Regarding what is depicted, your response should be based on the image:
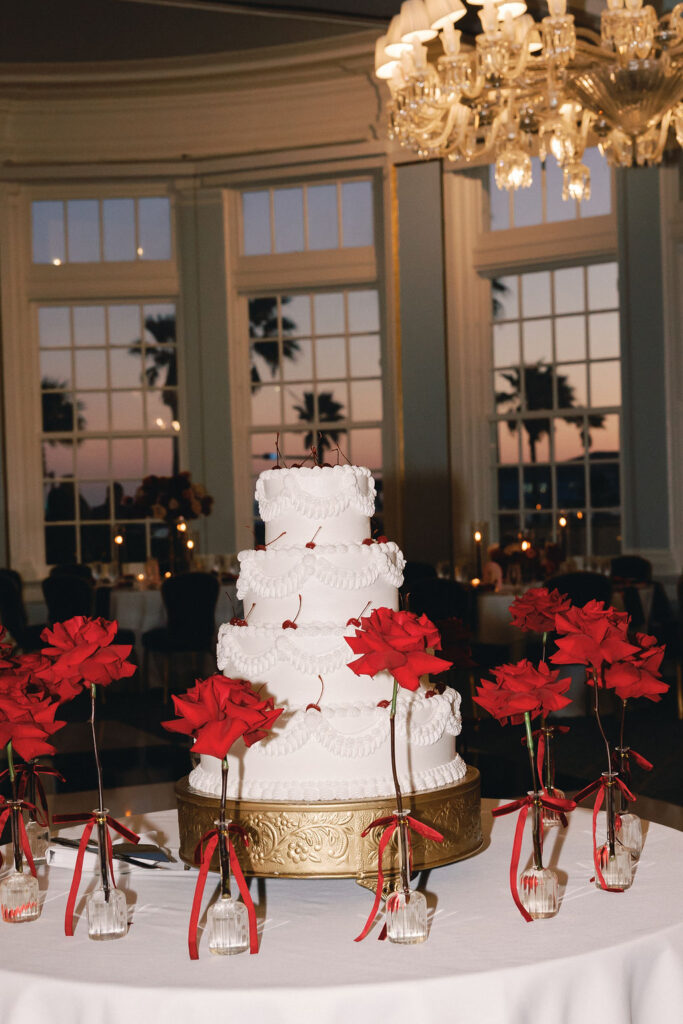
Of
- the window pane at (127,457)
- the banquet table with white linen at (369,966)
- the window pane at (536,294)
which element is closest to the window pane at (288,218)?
the window pane at (536,294)

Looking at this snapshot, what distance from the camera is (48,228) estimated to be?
9.91 meters

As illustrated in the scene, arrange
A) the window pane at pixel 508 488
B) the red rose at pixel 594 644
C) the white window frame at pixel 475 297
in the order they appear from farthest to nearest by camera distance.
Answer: the window pane at pixel 508 488, the white window frame at pixel 475 297, the red rose at pixel 594 644

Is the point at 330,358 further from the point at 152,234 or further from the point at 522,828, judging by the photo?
the point at 522,828

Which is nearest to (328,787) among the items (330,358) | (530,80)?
(530,80)

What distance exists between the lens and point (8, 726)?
1627mm

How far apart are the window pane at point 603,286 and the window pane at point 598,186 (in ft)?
1.41

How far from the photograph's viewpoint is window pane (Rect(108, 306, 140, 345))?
998 cm

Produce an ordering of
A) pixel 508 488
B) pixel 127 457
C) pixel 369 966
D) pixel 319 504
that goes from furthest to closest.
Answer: pixel 127 457 < pixel 508 488 < pixel 319 504 < pixel 369 966

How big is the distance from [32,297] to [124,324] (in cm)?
81

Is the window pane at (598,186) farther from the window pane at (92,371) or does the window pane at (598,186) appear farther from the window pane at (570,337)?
the window pane at (92,371)

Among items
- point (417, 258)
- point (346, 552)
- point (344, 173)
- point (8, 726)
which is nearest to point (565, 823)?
point (346, 552)

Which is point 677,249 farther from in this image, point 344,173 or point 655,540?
point 344,173

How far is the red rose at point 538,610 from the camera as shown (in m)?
2.24

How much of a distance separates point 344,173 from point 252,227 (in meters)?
0.95
